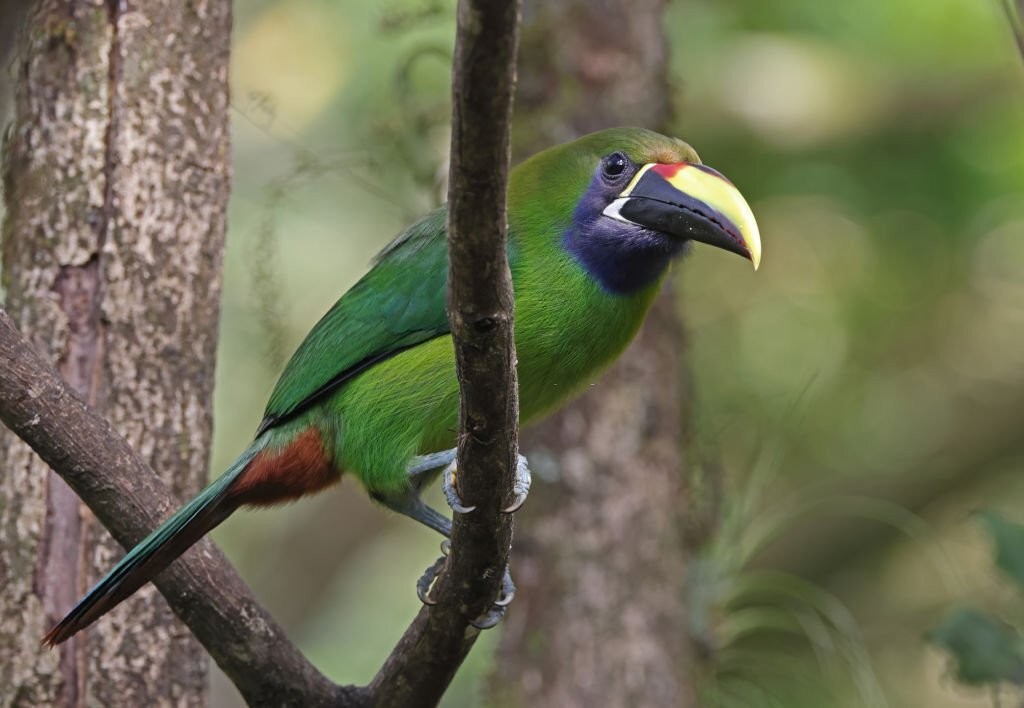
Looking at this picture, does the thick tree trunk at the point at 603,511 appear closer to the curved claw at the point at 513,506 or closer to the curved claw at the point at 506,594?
Result: the curved claw at the point at 506,594

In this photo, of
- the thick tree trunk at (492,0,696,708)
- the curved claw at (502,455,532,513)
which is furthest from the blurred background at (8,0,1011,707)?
the curved claw at (502,455,532,513)

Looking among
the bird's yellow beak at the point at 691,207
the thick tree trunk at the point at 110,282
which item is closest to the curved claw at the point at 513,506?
the bird's yellow beak at the point at 691,207

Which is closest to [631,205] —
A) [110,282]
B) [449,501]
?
[449,501]

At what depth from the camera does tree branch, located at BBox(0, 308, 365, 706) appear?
261 centimetres

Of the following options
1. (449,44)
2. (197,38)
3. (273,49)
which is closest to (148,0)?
(197,38)

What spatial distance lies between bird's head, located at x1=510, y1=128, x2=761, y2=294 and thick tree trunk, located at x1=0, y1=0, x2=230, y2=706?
853 mm

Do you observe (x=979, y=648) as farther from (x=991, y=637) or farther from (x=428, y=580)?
(x=428, y=580)

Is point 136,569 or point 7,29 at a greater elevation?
point 7,29

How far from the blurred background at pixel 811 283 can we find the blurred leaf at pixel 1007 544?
1630mm

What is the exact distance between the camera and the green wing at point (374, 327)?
3350 mm

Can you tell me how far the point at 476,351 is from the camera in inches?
87.9

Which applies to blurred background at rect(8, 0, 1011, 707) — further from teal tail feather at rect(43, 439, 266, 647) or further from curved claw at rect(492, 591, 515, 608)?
teal tail feather at rect(43, 439, 266, 647)

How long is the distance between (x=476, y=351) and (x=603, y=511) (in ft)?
8.64

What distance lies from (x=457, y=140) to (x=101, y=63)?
6.06 ft
